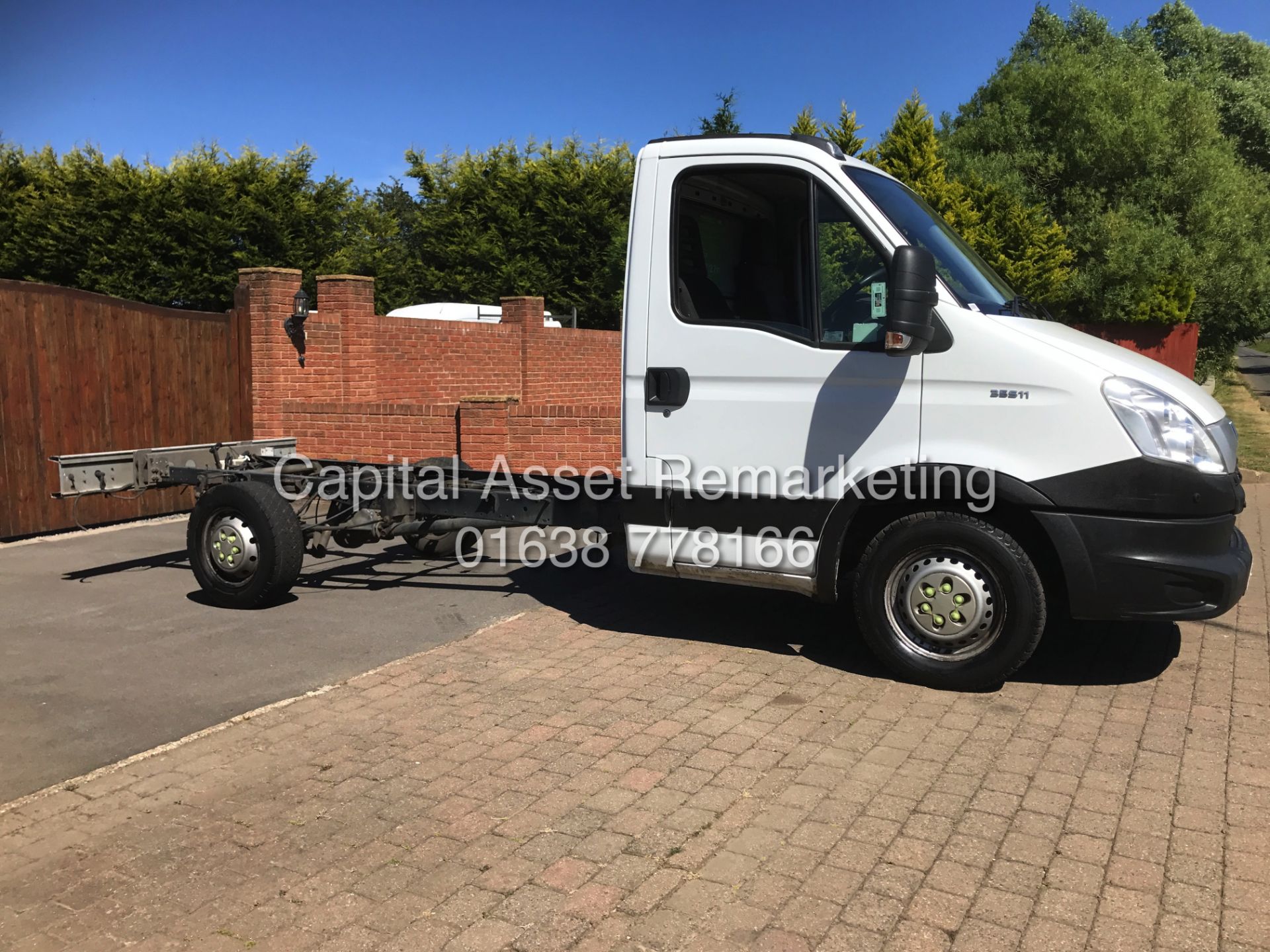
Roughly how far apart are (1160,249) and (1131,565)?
23.5m

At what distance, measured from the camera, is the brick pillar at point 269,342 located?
11789mm

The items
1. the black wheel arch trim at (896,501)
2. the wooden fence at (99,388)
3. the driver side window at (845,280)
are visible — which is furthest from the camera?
the wooden fence at (99,388)

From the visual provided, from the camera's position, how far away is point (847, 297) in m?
5.45

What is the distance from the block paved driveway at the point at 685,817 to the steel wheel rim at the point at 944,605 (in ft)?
0.84

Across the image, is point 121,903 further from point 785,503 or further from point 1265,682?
point 1265,682

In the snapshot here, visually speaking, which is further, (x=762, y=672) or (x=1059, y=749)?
(x=762, y=672)

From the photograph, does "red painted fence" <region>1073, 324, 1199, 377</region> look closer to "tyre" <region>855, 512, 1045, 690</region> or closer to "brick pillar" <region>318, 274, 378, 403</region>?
"brick pillar" <region>318, 274, 378, 403</region>

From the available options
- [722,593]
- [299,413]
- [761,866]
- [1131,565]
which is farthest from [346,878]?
[299,413]

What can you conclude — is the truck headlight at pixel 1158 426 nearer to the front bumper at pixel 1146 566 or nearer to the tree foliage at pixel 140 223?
the front bumper at pixel 1146 566

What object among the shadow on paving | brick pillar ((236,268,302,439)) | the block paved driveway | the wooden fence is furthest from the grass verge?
the wooden fence

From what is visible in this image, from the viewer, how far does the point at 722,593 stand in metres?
7.54

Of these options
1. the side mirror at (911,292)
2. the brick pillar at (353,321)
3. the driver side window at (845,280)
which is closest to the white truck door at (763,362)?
the driver side window at (845,280)

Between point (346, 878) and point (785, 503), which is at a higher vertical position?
point (785, 503)

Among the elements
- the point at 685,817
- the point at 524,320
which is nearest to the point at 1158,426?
the point at 685,817
